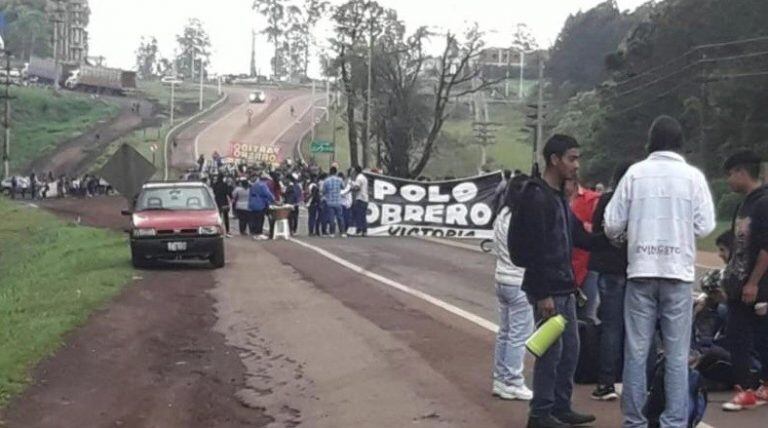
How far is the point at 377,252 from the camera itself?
27.8 meters

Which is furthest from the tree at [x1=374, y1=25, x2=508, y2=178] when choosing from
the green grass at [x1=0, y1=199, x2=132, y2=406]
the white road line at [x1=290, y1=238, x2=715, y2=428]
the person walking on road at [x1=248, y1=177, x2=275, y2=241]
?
the white road line at [x1=290, y1=238, x2=715, y2=428]

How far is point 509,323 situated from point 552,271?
5.08 feet

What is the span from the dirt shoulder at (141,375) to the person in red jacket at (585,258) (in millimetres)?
2725

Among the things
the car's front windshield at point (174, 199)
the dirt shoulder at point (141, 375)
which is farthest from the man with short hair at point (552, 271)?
the car's front windshield at point (174, 199)

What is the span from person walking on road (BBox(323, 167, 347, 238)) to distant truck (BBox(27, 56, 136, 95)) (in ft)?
327

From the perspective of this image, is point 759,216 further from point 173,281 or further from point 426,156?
point 426,156

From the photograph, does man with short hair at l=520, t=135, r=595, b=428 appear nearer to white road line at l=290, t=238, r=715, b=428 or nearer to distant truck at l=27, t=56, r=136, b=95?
white road line at l=290, t=238, r=715, b=428

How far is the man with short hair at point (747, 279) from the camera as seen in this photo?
9.04 m

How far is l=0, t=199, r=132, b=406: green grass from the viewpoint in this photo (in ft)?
41.0

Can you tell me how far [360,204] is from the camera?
34.4m

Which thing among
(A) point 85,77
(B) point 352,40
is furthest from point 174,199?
(A) point 85,77

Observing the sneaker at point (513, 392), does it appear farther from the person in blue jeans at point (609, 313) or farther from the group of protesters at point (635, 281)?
the person in blue jeans at point (609, 313)

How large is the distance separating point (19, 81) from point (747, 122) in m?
91.9

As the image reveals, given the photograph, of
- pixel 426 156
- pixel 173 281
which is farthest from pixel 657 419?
pixel 426 156
